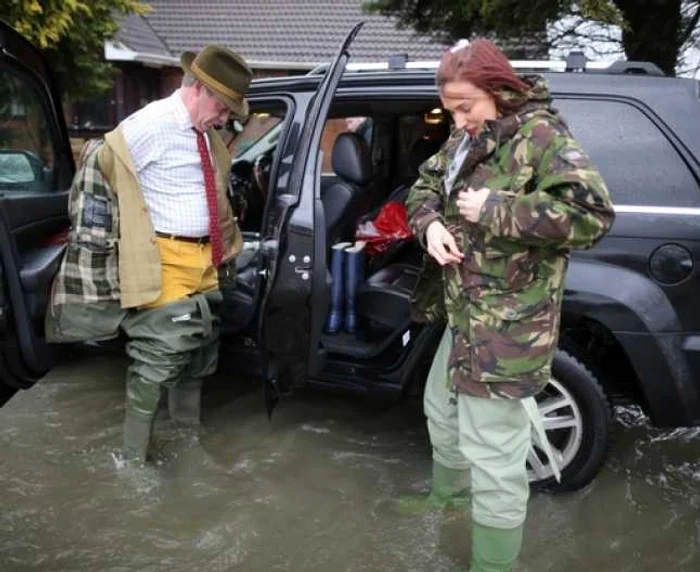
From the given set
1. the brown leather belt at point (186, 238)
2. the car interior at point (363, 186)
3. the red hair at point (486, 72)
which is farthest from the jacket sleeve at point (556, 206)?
the brown leather belt at point (186, 238)

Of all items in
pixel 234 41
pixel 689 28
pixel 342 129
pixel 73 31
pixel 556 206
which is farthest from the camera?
pixel 234 41

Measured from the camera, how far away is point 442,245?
7.48 feet

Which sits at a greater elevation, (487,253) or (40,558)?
(487,253)

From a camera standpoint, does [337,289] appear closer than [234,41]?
Yes

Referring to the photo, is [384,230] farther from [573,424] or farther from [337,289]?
[573,424]

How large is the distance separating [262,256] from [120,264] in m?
0.58

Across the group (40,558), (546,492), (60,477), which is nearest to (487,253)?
(546,492)

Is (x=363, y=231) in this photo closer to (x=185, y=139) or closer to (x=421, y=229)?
(x=185, y=139)

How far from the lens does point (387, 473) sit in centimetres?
337

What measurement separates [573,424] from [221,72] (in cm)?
199

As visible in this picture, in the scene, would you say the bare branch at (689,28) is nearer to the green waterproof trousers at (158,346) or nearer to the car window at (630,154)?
the car window at (630,154)

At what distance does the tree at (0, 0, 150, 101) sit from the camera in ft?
22.0

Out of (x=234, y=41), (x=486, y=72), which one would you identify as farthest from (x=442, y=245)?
(x=234, y=41)

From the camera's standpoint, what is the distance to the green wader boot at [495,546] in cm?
234
